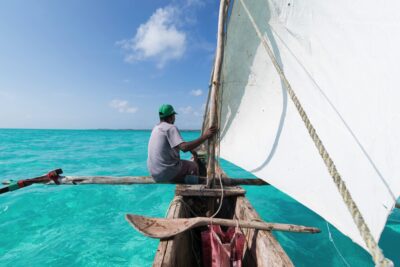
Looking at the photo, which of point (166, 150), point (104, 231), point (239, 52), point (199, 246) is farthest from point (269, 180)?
point (104, 231)

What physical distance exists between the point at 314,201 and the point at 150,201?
7.94 metres

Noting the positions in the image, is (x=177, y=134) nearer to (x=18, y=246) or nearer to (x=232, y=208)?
(x=232, y=208)

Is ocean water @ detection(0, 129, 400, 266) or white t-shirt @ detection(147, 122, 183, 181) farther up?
white t-shirt @ detection(147, 122, 183, 181)

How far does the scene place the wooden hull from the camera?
63.7 inches

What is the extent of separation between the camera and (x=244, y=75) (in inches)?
125

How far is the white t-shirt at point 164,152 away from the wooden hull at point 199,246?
A: 54 centimetres

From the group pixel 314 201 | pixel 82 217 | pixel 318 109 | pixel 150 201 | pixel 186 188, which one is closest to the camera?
pixel 314 201

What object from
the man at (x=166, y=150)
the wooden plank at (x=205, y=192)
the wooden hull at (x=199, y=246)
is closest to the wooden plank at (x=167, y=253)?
the wooden hull at (x=199, y=246)

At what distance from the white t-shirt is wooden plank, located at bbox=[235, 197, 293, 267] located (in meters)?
1.38

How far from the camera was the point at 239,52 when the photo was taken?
3309 millimetres

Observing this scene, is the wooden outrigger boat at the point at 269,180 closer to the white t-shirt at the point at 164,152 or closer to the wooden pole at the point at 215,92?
the wooden pole at the point at 215,92

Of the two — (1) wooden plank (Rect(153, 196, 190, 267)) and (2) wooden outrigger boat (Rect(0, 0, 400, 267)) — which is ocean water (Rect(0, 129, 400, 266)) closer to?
(2) wooden outrigger boat (Rect(0, 0, 400, 267))

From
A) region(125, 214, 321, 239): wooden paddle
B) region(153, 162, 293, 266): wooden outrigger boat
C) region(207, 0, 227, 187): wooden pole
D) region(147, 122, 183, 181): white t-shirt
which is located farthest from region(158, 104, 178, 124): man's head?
region(125, 214, 321, 239): wooden paddle

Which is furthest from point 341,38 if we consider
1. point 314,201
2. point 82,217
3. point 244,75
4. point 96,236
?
point 82,217
